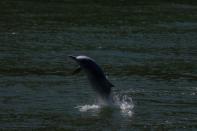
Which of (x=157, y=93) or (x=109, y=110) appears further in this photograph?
(x=157, y=93)

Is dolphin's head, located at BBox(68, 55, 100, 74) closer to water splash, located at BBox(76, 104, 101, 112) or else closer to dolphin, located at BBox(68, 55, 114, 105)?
dolphin, located at BBox(68, 55, 114, 105)

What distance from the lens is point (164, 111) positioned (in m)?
17.6

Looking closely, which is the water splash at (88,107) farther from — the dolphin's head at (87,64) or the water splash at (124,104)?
the dolphin's head at (87,64)

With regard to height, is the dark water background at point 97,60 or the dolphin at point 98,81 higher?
the dolphin at point 98,81

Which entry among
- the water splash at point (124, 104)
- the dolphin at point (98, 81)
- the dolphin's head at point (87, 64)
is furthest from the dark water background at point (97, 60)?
the dolphin's head at point (87, 64)

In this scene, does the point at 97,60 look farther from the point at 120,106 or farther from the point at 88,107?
the point at 88,107

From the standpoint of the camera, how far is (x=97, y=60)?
2402cm

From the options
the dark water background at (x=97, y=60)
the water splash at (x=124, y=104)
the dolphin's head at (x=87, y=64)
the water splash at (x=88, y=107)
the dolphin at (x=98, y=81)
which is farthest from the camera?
the dolphin's head at (x=87, y=64)

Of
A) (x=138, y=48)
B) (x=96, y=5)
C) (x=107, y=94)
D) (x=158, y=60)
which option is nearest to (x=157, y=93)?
(x=107, y=94)

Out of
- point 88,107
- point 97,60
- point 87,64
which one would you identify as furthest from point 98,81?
point 97,60

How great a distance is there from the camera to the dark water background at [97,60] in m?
16.9

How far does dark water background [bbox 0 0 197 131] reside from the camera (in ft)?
55.6

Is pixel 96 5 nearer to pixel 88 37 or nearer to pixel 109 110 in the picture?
pixel 88 37

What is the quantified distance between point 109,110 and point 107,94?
0.54m
